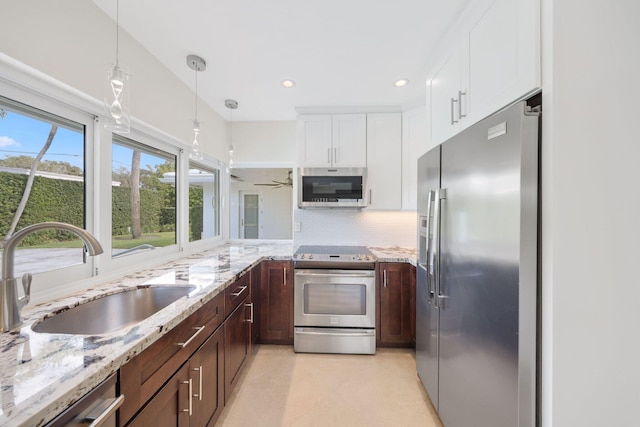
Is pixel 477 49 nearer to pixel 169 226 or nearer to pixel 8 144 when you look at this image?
pixel 8 144

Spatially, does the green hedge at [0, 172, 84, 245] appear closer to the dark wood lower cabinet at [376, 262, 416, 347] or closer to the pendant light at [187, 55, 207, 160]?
the pendant light at [187, 55, 207, 160]

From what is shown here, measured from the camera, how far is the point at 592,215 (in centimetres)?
89

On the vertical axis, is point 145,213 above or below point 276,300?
above

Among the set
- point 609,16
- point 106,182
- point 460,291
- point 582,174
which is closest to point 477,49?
point 609,16

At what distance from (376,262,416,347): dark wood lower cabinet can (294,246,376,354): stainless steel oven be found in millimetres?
102

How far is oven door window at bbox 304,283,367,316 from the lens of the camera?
2410 mm

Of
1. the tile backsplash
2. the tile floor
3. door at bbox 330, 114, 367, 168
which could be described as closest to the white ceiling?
door at bbox 330, 114, 367, 168

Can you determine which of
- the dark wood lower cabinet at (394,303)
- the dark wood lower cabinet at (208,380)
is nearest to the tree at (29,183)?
the dark wood lower cabinet at (208,380)

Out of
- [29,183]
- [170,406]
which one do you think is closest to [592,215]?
[170,406]

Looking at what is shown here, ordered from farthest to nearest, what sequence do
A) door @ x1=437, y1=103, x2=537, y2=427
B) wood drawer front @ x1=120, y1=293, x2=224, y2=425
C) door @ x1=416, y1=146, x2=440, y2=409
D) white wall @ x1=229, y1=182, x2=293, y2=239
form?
white wall @ x1=229, y1=182, x2=293, y2=239, door @ x1=416, y1=146, x2=440, y2=409, door @ x1=437, y1=103, x2=537, y2=427, wood drawer front @ x1=120, y1=293, x2=224, y2=425

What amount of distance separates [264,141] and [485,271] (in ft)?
9.49

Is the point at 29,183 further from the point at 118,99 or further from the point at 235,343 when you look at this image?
the point at 235,343

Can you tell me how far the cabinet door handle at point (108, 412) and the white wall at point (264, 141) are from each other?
112 inches

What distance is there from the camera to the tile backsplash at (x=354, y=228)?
316 cm
